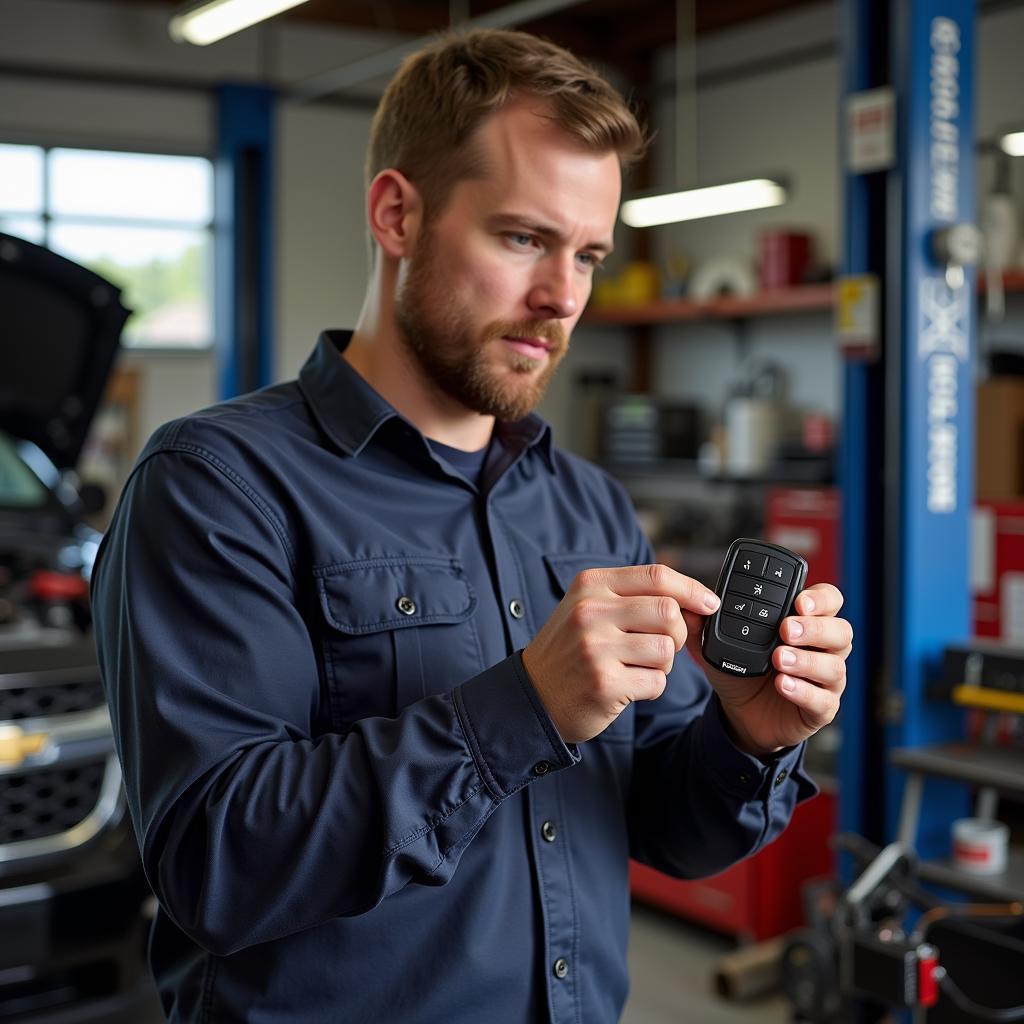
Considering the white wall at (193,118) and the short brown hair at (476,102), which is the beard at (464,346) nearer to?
the short brown hair at (476,102)

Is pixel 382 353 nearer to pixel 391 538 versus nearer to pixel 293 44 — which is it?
pixel 391 538

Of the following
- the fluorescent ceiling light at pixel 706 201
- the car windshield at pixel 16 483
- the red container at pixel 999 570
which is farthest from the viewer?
the fluorescent ceiling light at pixel 706 201

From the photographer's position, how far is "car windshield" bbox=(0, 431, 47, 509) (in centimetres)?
388

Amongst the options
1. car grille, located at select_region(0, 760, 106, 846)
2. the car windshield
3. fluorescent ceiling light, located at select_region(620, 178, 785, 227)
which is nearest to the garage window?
fluorescent ceiling light, located at select_region(620, 178, 785, 227)

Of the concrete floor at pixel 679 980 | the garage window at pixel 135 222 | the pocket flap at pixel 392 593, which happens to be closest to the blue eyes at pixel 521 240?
the pocket flap at pixel 392 593

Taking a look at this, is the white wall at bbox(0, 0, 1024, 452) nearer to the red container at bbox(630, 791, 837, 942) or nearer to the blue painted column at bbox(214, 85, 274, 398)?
the blue painted column at bbox(214, 85, 274, 398)

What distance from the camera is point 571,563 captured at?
148cm

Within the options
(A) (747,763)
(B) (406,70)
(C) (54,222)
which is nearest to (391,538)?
(A) (747,763)

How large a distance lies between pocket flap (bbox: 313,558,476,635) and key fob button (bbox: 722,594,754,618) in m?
0.28

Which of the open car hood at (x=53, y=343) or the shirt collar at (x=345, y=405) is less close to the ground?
the open car hood at (x=53, y=343)

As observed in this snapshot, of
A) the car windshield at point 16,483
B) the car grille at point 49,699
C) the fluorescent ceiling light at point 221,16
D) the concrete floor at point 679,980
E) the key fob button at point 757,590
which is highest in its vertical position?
the fluorescent ceiling light at point 221,16

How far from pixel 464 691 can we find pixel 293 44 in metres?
8.20

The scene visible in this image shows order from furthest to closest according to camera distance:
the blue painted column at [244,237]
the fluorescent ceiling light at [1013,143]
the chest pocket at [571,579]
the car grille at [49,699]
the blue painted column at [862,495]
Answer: the blue painted column at [244,237] → the fluorescent ceiling light at [1013,143] → the blue painted column at [862,495] → the car grille at [49,699] → the chest pocket at [571,579]

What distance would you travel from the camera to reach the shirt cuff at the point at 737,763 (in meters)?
1.35
